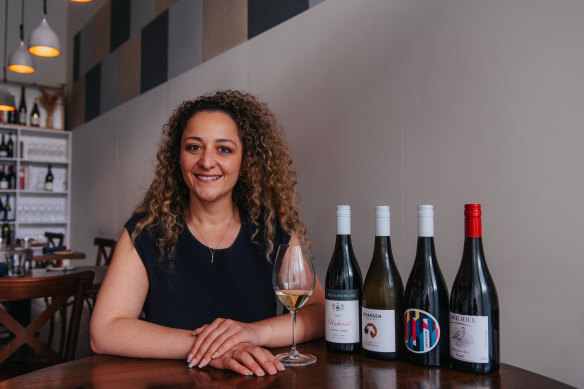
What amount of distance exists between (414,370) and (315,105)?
1495 mm

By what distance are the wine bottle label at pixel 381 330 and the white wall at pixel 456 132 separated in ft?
2.02

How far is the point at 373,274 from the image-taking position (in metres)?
1.00

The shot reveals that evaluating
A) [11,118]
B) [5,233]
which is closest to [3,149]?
[11,118]

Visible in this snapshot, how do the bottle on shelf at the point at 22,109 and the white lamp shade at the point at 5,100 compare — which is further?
the bottle on shelf at the point at 22,109

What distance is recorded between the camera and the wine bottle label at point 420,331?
0.86 m

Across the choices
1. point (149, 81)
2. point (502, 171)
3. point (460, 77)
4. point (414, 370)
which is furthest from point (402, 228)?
point (149, 81)

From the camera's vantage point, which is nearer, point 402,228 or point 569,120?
point 569,120

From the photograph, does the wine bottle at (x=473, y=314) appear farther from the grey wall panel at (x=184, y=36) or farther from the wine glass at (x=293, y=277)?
the grey wall panel at (x=184, y=36)

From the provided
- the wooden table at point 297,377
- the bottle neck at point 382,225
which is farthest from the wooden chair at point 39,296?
the bottle neck at point 382,225

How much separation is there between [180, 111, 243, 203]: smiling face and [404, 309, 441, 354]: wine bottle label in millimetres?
755

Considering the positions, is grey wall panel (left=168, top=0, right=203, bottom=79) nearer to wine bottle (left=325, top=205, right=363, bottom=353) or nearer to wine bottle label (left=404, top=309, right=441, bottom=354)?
wine bottle (left=325, top=205, right=363, bottom=353)

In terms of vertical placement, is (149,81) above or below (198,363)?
above

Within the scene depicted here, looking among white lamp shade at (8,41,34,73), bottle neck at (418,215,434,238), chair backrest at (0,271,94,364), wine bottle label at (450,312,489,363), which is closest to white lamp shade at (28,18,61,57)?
white lamp shade at (8,41,34,73)

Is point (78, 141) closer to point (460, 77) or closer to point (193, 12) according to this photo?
point (193, 12)
